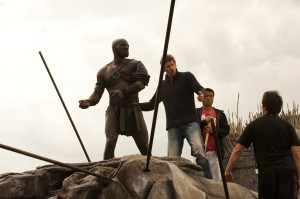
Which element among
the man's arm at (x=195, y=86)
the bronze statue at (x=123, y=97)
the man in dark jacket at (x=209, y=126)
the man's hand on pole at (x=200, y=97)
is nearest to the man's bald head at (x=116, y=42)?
the bronze statue at (x=123, y=97)

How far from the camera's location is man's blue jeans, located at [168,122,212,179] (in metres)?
6.11

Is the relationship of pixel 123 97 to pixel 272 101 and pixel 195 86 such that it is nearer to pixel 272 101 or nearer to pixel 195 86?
pixel 195 86

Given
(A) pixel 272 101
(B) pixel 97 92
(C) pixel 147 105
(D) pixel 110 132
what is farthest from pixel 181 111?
(A) pixel 272 101

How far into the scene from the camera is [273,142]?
15.2 feet

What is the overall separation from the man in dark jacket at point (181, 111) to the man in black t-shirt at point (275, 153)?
1.32m

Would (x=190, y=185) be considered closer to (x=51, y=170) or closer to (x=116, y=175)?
(x=116, y=175)

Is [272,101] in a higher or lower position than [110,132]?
higher

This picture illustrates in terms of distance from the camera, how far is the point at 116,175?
4559 mm

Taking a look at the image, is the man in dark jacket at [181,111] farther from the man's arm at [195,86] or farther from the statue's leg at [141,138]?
the statue's leg at [141,138]

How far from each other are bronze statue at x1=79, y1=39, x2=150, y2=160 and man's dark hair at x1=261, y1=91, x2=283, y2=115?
182 centimetres

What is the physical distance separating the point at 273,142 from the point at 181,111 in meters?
1.80

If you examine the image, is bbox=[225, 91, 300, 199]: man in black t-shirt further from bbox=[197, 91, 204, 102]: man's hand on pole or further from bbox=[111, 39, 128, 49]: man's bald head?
bbox=[111, 39, 128, 49]: man's bald head

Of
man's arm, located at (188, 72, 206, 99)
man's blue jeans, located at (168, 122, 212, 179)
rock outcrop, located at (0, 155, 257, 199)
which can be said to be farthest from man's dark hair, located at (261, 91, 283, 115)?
man's blue jeans, located at (168, 122, 212, 179)

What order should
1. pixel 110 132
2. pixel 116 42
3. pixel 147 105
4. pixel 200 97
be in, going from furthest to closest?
pixel 147 105, pixel 116 42, pixel 110 132, pixel 200 97
